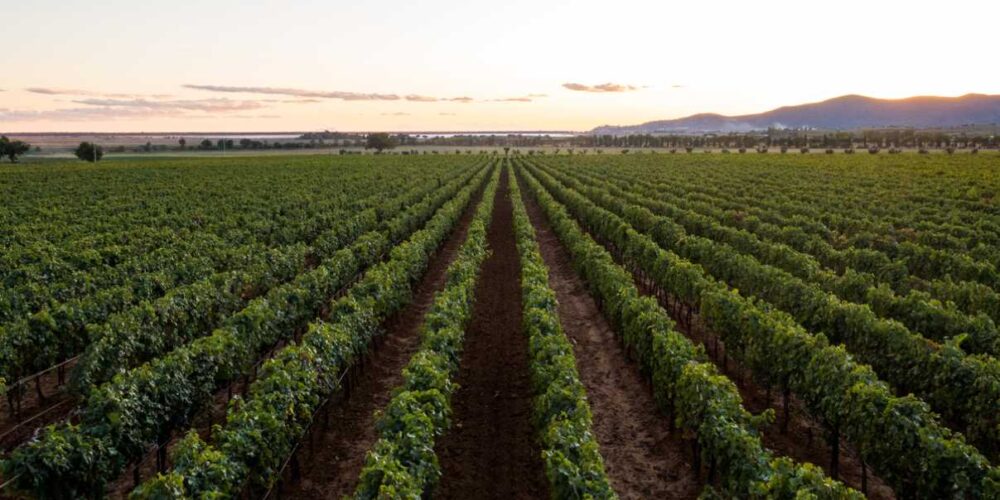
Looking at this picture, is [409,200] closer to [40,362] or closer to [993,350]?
[40,362]

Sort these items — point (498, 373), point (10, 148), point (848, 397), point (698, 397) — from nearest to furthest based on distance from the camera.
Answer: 1. point (848, 397)
2. point (698, 397)
3. point (498, 373)
4. point (10, 148)

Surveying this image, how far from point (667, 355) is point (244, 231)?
69.8ft

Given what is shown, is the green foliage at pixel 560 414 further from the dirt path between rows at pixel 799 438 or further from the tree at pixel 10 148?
the tree at pixel 10 148

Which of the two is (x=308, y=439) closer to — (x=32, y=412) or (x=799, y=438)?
(x=32, y=412)

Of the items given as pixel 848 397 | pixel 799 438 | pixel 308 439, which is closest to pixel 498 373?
pixel 308 439

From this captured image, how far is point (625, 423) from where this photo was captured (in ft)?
40.1

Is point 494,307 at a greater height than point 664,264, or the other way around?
point 664,264

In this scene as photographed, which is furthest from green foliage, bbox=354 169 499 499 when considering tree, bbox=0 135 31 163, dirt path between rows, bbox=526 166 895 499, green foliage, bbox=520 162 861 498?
tree, bbox=0 135 31 163

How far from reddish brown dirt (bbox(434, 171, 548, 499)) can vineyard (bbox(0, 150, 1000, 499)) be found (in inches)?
2.2

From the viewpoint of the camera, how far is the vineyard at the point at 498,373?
8359 mm

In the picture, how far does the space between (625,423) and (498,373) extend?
3.43 m

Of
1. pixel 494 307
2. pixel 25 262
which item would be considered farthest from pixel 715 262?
pixel 25 262

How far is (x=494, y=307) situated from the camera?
20078mm

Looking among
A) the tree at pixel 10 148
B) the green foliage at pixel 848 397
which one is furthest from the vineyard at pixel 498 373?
the tree at pixel 10 148
